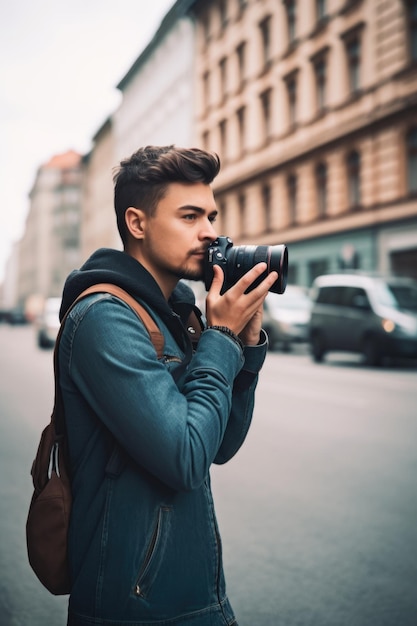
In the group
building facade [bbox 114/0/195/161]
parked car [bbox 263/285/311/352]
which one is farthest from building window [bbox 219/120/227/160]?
parked car [bbox 263/285/311/352]

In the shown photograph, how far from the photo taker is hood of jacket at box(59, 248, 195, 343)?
1613 millimetres

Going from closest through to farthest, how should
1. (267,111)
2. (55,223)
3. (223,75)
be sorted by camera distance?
(267,111) < (223,75) < (55,223)

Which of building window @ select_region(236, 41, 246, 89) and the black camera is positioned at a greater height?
building window @ select_region(236, 41, 246, 89)

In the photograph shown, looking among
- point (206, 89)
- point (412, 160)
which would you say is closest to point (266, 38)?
point (206, 89)

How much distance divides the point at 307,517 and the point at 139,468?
11.6ft

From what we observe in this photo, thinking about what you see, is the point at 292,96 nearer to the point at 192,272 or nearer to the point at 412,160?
the point at 412,160

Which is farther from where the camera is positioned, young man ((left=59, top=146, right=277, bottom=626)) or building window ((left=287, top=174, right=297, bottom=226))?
building window ((left=287, top=174, right=297, bottom=226))

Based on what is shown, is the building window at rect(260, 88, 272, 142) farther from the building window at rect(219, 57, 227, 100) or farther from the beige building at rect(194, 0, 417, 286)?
the building window at rect(219, 57, 227, 100)

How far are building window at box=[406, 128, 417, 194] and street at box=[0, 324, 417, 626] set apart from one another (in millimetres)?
13568

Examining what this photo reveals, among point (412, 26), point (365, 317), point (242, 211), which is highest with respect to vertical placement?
point (412, 26)

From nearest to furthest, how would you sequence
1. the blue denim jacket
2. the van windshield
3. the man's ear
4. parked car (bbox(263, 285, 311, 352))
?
the blue denim jacket
the man's ear
the van windshield
parked car (bbox(263, 285, 311, 352))

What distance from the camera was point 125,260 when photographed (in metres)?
1.67

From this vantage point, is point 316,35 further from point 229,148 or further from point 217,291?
point 217,291

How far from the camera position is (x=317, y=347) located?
16.8 meters
